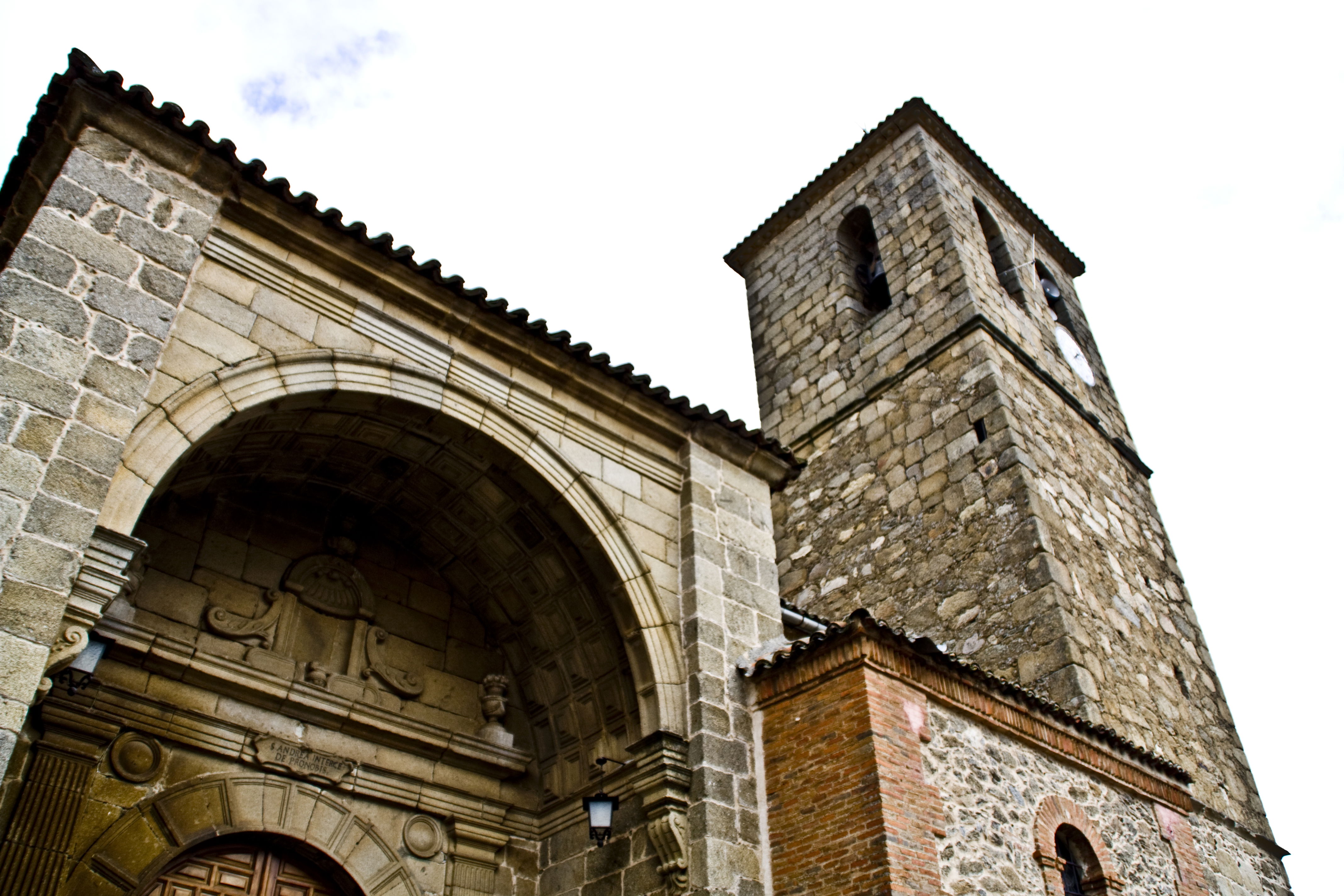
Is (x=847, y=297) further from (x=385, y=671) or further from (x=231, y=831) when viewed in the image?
(x=231, y=831)

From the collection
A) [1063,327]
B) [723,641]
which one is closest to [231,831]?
[723,641]

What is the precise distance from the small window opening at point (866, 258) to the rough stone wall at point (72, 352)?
31.6 ft

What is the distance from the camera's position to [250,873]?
5.77m

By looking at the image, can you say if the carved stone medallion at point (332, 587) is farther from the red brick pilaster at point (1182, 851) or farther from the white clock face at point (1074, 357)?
the white clock face at point (1074, 357)

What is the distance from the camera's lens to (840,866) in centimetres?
542

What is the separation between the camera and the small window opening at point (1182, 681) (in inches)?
406

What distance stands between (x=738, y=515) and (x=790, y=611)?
0.85 meters

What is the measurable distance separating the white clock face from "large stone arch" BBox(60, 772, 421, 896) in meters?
10.5

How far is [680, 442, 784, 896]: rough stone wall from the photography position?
588cm

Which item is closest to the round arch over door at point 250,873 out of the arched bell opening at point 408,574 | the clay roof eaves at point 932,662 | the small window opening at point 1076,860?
the arched bell opening at point 408,574

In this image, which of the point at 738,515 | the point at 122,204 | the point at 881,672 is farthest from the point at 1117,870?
the point at 122,204

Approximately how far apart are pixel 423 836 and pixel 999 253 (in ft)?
35.9

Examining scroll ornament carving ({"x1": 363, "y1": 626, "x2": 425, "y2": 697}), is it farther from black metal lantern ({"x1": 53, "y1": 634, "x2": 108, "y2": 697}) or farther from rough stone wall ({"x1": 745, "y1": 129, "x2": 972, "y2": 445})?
rough stone wall ({"x1": 745, "y1": 129, "x2": 972, "y2": 445})

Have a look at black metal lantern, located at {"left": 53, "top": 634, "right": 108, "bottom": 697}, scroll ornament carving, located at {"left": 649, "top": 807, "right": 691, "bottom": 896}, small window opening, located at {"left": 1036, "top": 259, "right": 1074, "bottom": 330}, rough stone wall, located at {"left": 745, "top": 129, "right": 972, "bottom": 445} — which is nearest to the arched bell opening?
scroll ornament carving, located at {"left": 649, "top": 807, "right": 691, "bottom": 896}
